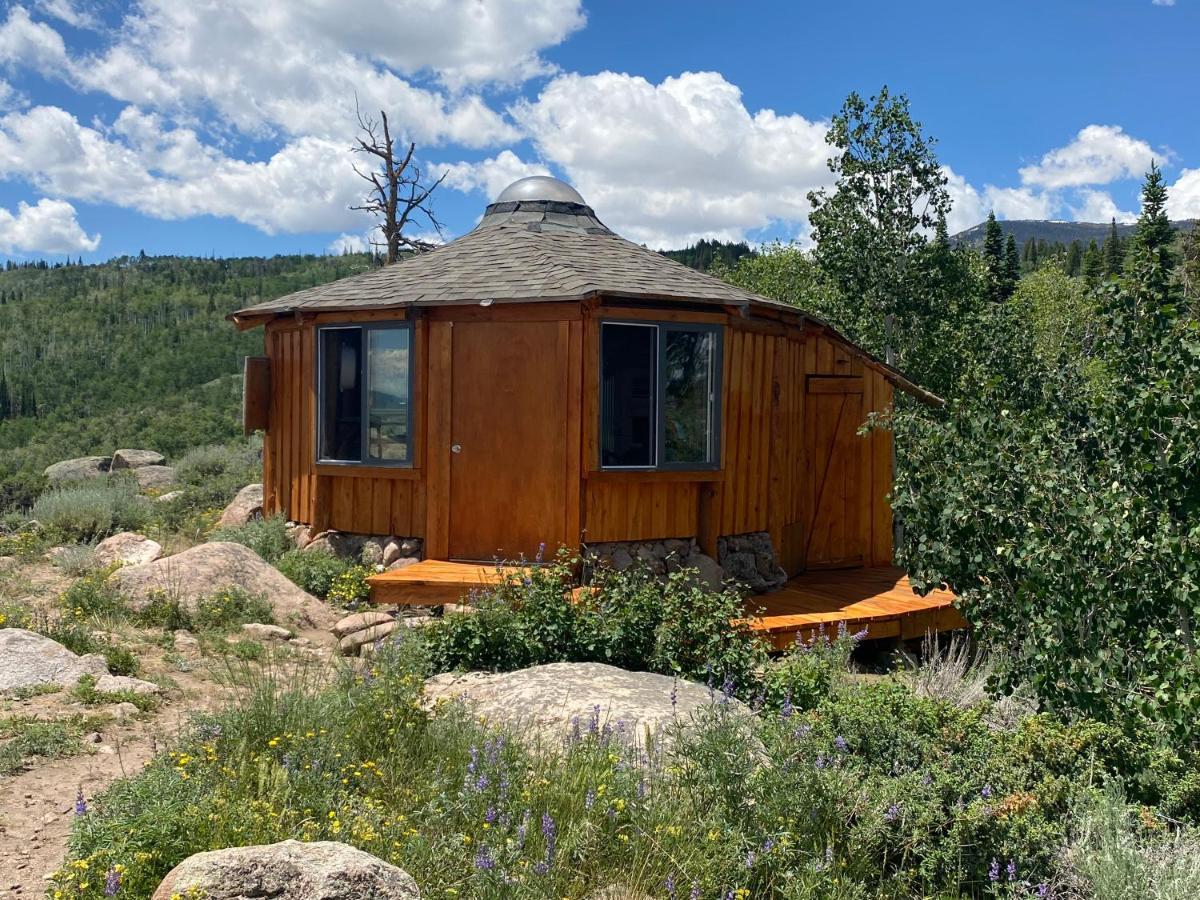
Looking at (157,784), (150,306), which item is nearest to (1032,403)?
(157,784)

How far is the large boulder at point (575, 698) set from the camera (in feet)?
14.5

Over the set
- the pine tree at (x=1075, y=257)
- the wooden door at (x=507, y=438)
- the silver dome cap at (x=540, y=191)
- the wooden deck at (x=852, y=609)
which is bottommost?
the wooden deck at (x=852, y=609)

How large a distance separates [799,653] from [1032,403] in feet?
29.2

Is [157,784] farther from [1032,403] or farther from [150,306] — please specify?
[150,306]

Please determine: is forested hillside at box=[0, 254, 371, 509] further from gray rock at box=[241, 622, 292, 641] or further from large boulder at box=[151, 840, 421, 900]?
large boulder at box=[151, 840, 421, 900]

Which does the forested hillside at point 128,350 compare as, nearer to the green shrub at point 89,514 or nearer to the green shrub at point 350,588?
the green shrub at point 89,514

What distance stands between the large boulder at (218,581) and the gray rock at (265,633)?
15.9 inches

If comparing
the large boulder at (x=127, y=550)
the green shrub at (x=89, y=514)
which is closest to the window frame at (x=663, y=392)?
the large boulder at (x=127, y=550)

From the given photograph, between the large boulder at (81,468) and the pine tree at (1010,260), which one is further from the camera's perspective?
the pine tree at (1010,260)

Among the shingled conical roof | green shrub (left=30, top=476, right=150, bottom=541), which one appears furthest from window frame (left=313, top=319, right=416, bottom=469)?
green shrub (left=30, top=476, right=150, bottom=541)

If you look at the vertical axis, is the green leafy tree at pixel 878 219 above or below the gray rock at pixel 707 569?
above

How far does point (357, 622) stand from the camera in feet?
23.8

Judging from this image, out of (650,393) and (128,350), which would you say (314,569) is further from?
(128,350)

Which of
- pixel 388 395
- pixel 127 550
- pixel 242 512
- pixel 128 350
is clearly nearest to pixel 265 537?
pixel 127 550
